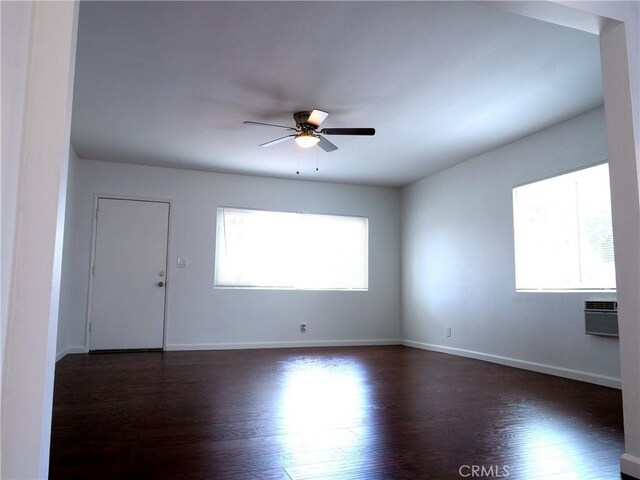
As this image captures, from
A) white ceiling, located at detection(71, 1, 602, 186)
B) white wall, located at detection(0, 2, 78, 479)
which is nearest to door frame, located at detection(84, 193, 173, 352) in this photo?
white ceiling, located at detection(71, 1, 602, 186)

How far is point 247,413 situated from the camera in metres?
2.80

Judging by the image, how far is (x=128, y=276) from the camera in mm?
5734

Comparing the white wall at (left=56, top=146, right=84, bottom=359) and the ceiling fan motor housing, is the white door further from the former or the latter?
the ceiling fan motor housing

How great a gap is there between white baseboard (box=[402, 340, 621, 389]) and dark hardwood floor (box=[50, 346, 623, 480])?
13 centimetres

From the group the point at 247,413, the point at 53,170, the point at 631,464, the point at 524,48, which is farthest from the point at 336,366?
the point at 53,170

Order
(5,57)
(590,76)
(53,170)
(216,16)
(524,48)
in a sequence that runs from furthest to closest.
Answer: (590,76) → (524,48) → (216,16) → (53,170) → (5,57)

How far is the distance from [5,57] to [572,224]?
14.6ft

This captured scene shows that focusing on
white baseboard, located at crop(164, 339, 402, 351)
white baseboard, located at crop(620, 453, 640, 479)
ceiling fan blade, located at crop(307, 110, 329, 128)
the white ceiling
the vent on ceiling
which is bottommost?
white baseboard, located at crop(164, 339, 402, 351)

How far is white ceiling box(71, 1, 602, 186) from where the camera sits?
267cm

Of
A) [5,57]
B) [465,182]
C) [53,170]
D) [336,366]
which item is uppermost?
[465,182]

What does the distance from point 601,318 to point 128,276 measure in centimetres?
523

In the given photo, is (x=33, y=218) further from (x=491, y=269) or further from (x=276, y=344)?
(x=276, y=344)

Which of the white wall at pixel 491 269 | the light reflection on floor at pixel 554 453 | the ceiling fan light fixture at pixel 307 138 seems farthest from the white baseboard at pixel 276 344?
the light reflection on floor at pixel 554 453

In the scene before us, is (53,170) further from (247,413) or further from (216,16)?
(247,413)
